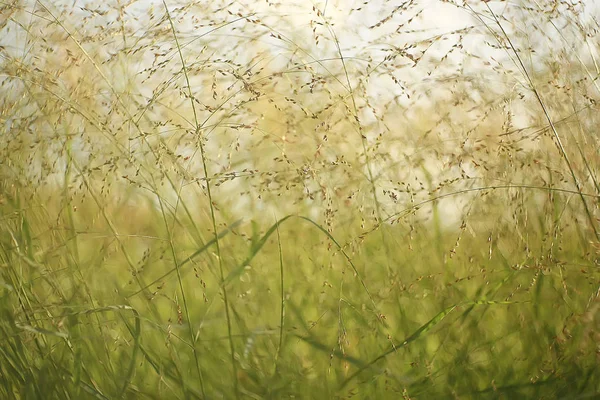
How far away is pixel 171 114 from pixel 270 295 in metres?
0.44

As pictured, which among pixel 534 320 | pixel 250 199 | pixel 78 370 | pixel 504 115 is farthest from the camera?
pixel 250 199

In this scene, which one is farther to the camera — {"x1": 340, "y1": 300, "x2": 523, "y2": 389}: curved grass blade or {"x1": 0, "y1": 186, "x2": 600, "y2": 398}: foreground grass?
{"x1": 0, "y1": 186, "x2": 600, "y2": 398}: foreground grass

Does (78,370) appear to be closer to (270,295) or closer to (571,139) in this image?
(270,295)

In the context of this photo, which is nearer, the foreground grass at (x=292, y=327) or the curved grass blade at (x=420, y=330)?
the curved grass blade at (x=420, y=330)

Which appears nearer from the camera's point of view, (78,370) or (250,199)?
(78,370)

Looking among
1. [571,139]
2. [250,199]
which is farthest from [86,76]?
[571,139]

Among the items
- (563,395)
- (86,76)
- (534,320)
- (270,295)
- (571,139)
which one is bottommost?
(563,395)

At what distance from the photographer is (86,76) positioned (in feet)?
5.07

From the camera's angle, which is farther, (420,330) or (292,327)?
(292,327)

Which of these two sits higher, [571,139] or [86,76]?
[86,76]

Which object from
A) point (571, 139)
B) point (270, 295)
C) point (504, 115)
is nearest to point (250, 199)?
point (270, 295)

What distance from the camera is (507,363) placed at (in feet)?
4.61

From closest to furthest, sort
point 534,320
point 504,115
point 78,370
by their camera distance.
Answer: point 78,370 < point 534,320 < point 504,115

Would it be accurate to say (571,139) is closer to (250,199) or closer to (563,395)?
(563,395)
